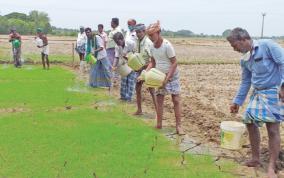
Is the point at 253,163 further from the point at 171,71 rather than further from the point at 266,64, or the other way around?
the point at 171,71

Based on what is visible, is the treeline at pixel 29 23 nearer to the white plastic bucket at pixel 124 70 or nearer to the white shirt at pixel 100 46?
the white shirt at pixel 100 46

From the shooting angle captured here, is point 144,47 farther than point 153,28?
Yes

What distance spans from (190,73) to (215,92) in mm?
5329

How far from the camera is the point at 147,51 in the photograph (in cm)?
859

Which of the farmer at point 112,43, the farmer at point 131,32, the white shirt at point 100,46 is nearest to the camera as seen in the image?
the farmer at point 131,32

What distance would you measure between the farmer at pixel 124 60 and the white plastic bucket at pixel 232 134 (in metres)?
3.73

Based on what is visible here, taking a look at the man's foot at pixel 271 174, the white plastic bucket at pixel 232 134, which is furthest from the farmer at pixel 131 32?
the man's foot at pixel 271 174

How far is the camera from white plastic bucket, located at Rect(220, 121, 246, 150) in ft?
20.0

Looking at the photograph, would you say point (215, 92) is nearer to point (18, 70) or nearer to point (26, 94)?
point (26, 94)

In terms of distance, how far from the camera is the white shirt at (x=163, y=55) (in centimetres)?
719

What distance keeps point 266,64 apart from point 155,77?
224 cm

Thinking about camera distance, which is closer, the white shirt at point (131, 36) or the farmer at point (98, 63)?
the white shirt at point (131, 36)

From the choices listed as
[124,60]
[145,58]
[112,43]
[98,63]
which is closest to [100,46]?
[98,63]

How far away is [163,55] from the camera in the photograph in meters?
7.27
